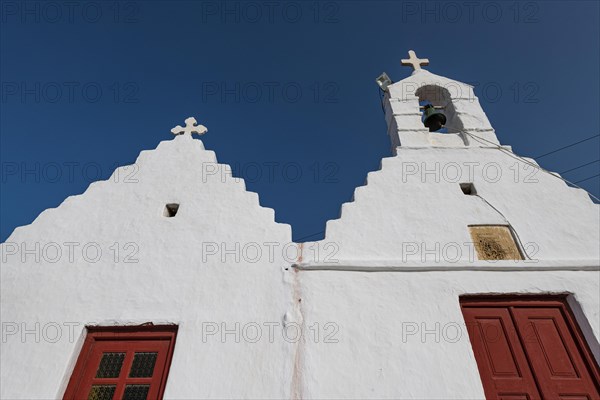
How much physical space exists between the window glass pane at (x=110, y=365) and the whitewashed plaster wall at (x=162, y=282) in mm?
323

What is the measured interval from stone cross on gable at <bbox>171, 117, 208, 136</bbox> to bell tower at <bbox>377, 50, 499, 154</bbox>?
11.5 ft

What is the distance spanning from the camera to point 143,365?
488 centimetres

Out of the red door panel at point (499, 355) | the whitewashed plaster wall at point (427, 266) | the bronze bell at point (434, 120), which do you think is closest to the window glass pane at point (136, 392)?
the whitewashed plaster wall at point (427, 266)

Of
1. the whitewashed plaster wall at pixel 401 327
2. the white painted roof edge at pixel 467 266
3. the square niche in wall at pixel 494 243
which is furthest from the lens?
the square niche in wall at pixel 494 243

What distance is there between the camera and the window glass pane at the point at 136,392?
467 cm

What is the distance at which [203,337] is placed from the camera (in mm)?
4949

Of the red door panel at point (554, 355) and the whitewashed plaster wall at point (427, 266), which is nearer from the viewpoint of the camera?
the red door panel at point (554, 355)

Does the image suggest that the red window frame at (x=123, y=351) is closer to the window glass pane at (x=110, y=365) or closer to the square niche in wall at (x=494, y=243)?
the window glass pane at (x=110, y=365)

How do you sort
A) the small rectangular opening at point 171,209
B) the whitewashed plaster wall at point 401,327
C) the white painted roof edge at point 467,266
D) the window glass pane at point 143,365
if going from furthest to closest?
the small rectangular opening at point 171,209
the white painted roof edge at point 467,266
the window glass pane at point 143,365
the whitewashed plaster wall at point 401,327

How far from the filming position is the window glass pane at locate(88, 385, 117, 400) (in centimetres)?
470

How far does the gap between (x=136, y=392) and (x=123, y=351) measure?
20.2 inches

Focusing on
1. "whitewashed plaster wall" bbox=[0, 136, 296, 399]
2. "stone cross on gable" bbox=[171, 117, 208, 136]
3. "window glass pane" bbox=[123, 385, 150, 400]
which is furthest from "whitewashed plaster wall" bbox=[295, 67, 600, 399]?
"stone cross on gable" bbox=[171, 117, 208, 136]

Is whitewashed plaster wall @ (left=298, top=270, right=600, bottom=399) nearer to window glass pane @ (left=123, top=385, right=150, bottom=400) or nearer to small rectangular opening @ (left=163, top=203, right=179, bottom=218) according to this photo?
window glass pane @ (left=123, top=385, right=150, bottom=400)

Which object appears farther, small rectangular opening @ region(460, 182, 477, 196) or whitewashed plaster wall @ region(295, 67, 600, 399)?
small rectangular opening @ region(460, 182, 477, 196)
